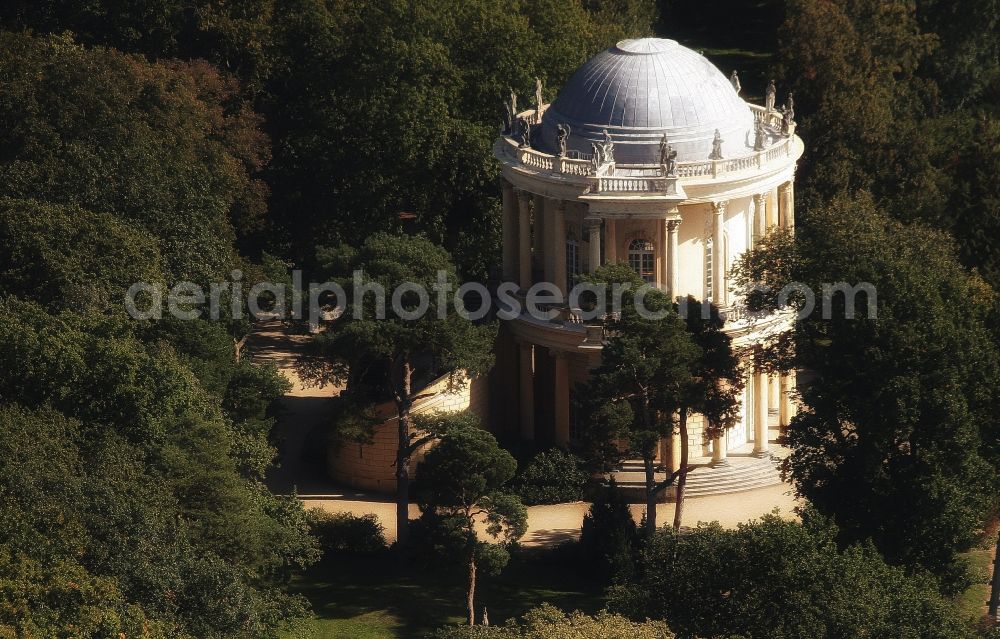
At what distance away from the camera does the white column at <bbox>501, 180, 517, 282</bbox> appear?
93125mm

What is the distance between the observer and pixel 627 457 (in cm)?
8538

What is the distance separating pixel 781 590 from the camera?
68312 millimetres

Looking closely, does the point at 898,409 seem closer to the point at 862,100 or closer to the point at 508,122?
the point at 508,122

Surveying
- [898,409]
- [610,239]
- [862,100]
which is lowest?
[898,409]

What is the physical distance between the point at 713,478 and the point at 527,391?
8.85 meters

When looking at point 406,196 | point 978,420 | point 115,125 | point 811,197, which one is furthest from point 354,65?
point 978,420

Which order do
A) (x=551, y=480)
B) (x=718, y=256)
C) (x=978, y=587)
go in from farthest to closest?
1. (x=718, y=256)
2. (x=551, y=480)
3. (x=978, y=587)

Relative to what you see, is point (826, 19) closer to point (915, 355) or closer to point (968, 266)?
point (968, 266)

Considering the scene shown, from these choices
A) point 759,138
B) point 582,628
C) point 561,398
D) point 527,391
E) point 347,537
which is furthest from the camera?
point 527,391

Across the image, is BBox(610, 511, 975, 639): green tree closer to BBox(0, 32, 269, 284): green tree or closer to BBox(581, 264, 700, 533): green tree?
BBox(581, 264, 700, 533): green tree

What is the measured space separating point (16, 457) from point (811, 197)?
45.4 meters

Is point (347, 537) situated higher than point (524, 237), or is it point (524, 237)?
point (524, 237)

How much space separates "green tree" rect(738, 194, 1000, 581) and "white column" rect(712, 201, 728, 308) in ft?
25.3

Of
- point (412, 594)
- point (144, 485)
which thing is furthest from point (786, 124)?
point (144, 485)
